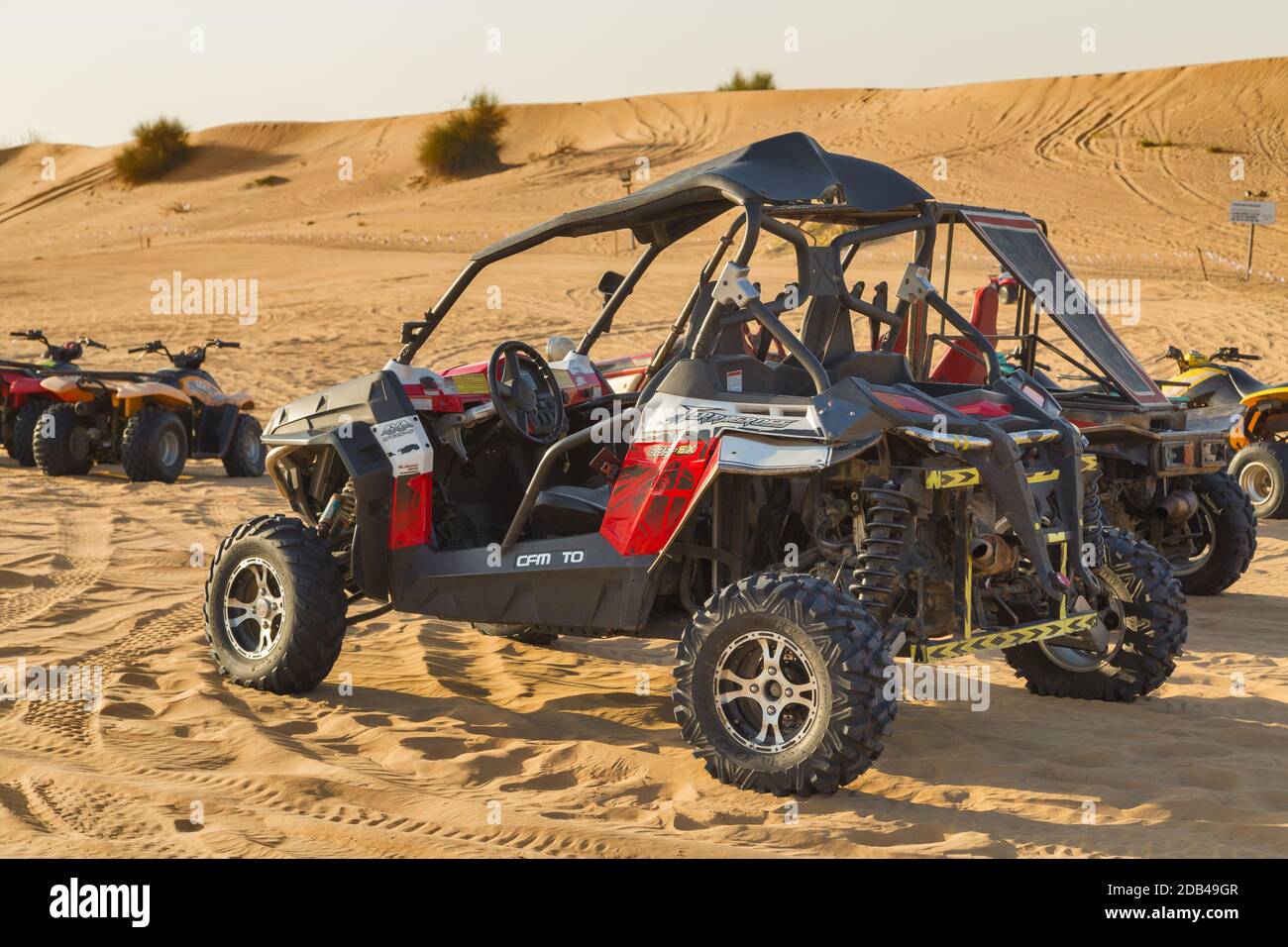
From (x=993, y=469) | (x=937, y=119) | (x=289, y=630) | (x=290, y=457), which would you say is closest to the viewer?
(x=993, y=469)

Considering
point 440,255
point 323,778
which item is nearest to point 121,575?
point 323,778

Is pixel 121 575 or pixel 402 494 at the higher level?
pixel 402 494

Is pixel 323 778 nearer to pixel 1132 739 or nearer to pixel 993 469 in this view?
pixel 993 469

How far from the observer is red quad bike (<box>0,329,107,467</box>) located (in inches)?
584

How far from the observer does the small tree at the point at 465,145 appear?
163 feet

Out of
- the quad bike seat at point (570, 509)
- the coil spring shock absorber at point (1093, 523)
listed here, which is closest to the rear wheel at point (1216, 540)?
the coil spring shock absorber at point (1093, 523)

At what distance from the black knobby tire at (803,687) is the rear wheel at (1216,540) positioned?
4851 millimetres

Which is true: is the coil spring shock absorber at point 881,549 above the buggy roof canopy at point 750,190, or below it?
below

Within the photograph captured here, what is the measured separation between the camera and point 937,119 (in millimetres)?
48125

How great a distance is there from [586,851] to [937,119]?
46.2m

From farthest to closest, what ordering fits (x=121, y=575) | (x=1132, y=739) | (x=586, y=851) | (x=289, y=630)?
(x=121, y=575) < (x=289, y=630) < (x=1132, y=739) < (x=586, y=851)

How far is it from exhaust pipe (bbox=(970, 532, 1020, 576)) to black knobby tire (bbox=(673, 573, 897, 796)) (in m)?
0.65

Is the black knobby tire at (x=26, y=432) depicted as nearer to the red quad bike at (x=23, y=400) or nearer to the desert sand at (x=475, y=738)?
the red quad bike at (x=23, y=400)

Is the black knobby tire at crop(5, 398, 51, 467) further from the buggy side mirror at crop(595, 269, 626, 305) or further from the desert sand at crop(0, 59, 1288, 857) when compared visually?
the buggy side mirror at crop(595, 269, 626, 305)
